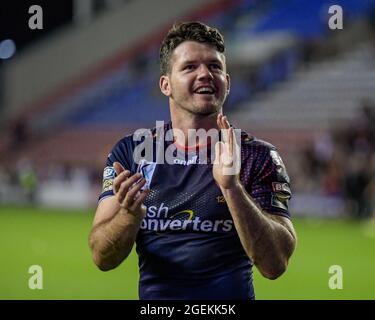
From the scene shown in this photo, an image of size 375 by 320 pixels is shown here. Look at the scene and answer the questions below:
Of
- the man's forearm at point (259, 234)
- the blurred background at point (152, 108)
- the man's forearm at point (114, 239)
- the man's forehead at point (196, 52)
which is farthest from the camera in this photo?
the blurred background at point (152, 108)

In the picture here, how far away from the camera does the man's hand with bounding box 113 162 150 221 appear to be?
2807 mm

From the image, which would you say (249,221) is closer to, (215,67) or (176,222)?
(176,222)

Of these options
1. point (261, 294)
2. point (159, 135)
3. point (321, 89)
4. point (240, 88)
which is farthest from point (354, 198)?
point (159, 135)

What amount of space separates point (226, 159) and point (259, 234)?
30cm

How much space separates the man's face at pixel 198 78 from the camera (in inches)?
115

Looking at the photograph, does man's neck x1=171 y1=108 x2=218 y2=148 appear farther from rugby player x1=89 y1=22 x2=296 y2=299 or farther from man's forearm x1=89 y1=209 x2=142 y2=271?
man's forearm x1=89 y1=209 x2=142 y2=271

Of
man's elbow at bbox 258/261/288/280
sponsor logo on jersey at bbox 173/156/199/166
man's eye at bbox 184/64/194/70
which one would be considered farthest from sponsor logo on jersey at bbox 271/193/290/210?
man's eye at bbox 184/64/194/70

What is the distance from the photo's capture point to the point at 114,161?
3.16 m

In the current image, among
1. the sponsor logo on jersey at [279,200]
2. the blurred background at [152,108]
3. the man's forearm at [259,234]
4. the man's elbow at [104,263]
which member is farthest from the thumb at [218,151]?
the blurred background at [152,108]

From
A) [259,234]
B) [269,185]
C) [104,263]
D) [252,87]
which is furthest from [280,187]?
[252,87]

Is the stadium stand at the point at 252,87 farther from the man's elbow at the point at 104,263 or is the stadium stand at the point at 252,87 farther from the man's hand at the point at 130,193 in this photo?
the man's hand at the point at 130,193

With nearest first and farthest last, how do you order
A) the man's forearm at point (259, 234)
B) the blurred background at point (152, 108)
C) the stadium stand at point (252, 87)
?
the man's forearm at point (259, 234)
the blurred background at point (152, 108)
the stadium stand at point (252, 87)

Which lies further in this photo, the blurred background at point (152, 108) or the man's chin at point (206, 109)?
the blurred background at point (152, 108)

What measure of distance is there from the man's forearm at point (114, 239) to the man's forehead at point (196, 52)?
2.17ft
